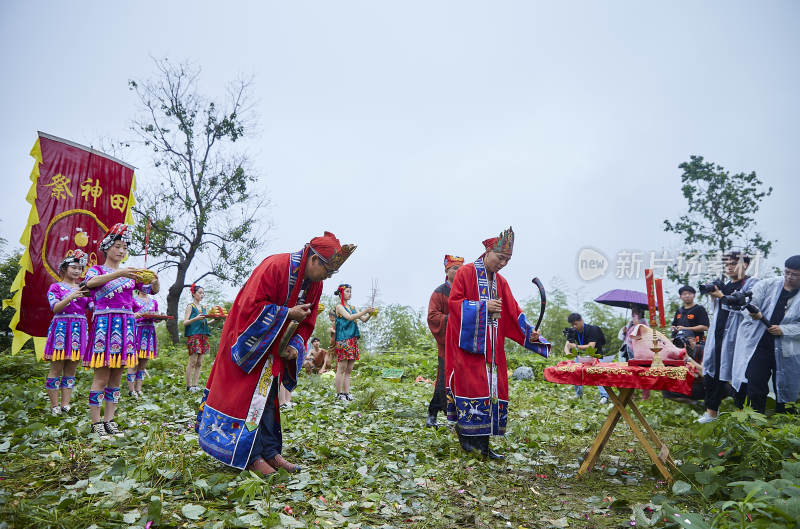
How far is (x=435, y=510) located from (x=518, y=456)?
167 centimetres

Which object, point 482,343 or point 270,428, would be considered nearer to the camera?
point 270,428

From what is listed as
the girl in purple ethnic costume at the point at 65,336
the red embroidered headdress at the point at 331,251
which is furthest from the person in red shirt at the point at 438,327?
the girl in purple ethnic costume at the point at 65,336

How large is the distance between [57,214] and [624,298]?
404 inches

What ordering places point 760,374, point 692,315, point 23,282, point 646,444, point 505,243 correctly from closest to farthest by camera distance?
point 646,444 → point 505,243 → point 760,374 → point 692,315 → point 23,282

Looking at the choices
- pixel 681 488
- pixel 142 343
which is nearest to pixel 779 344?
pixel 681 488

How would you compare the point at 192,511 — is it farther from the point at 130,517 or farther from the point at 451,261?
the point at 451,261

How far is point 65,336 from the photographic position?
5.71 meters

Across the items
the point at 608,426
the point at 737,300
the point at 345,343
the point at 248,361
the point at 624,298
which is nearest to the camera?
the point at 248,361

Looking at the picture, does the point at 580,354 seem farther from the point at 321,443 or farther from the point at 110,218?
the point at 110,218

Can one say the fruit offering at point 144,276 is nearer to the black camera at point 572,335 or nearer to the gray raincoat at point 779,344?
the gray raincoat at point 779,344

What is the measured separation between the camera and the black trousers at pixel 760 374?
16.4 ft

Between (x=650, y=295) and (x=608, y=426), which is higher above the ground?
(x=650, y=295)

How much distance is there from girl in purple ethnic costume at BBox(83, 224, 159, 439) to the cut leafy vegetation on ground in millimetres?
286

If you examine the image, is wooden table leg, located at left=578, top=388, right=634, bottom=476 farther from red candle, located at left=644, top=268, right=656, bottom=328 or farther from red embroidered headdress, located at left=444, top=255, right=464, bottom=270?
red embroidered headdress, located at left=444, top=255, right=464, bottom=270
